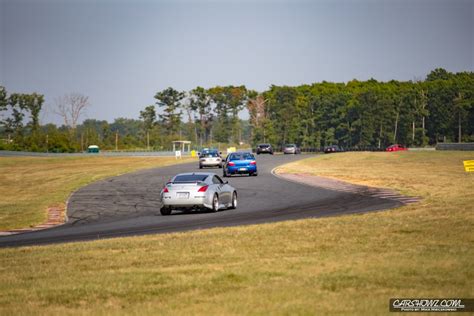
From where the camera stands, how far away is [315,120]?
17050 cm

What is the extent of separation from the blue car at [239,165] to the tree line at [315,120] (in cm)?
8979

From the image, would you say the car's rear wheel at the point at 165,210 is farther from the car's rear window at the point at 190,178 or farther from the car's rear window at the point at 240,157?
the car's rear window at the point at 240,157

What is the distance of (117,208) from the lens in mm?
30125

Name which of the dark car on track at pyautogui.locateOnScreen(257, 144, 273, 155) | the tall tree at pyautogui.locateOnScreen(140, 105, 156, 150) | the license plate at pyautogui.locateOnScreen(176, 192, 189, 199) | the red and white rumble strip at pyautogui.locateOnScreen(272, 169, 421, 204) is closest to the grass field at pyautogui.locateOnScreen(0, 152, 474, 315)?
the license plate at pyautogui.locateOnScreen(176, 192, 189, 199)

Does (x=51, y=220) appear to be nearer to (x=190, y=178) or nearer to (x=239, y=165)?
(x=190, y=178)

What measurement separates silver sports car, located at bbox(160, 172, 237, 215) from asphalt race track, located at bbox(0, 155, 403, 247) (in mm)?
361

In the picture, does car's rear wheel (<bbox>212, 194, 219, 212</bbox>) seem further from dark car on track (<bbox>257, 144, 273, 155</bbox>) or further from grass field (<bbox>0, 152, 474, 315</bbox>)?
dark car on track (<bbox>257, 144, 273, 155</bbox>)

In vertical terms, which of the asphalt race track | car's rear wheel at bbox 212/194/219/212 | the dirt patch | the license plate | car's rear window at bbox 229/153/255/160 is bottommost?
the dirt patch

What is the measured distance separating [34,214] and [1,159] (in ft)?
256

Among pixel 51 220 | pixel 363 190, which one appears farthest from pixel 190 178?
pixel 363 190

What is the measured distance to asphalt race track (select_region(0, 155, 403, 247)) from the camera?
70.8 ft

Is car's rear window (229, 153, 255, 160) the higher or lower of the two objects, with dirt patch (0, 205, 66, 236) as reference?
higher

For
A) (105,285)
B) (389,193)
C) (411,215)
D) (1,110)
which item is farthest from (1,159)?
(105,285)

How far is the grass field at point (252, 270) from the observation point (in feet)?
33.7
